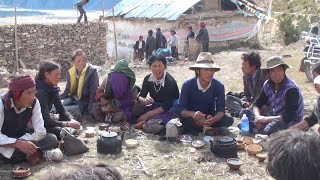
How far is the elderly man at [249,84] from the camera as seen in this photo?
5879 mm

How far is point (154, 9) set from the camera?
62.3 feet

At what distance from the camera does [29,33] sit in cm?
1504

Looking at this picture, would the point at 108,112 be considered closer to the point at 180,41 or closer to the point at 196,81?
the point at 196,81

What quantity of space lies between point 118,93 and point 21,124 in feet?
5.92

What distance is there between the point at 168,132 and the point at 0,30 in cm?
1104

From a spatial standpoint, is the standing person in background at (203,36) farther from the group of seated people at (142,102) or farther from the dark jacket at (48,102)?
the dark jacket at (48,102)

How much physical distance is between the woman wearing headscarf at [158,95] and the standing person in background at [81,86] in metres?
0.75

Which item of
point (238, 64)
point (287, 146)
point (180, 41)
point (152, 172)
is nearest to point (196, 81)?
point (152, 172)

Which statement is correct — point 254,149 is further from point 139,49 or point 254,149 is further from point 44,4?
point 44,4

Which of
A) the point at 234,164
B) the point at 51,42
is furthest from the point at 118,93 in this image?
the point at 51,42

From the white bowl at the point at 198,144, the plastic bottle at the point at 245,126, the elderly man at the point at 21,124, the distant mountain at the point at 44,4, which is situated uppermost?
the distant mountain at the point at 44,4

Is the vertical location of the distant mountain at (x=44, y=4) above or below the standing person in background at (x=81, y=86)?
above

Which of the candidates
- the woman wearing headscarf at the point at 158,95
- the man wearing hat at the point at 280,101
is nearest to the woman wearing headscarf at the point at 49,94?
the woman wearing headscarf at the point at 158,95

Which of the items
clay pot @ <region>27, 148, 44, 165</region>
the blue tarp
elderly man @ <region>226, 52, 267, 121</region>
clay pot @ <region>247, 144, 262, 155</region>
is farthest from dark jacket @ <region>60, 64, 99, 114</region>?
the blue tarp
